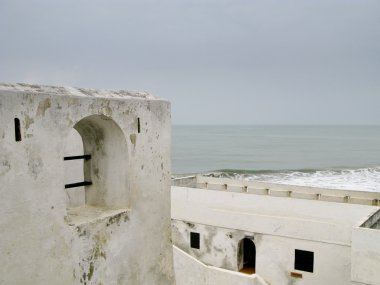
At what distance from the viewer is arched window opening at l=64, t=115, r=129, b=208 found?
175 inches

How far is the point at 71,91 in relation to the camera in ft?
13.0

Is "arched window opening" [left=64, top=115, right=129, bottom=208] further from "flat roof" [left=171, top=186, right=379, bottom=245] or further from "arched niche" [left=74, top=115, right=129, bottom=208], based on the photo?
"flat roof" [left=171, top=186, right=379, bottom=245]

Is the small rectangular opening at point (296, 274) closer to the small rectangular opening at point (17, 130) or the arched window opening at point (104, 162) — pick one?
the arched window opening at point (104, 162)

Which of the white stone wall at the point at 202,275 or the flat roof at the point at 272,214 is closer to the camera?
the flat roof at the point at 272,214

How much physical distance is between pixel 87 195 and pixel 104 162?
0.50 metres

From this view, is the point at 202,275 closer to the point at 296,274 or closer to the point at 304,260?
the point at 296,274

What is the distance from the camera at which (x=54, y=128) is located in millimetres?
3672

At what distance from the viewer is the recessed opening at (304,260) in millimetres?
11836

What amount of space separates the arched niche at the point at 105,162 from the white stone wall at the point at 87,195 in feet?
0.04

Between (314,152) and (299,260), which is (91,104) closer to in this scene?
(299,260)

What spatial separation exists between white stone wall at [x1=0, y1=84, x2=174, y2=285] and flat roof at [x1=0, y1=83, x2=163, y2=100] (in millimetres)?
13

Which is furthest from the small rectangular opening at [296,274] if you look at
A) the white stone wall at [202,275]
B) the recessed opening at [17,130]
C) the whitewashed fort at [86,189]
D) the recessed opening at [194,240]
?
the recessed opening at [17,130]

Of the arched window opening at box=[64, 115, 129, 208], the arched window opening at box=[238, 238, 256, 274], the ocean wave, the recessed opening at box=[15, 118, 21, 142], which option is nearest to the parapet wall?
the arched window opening at box=[238, 238, 256, 274]

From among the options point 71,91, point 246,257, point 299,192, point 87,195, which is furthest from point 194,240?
point 71,91
